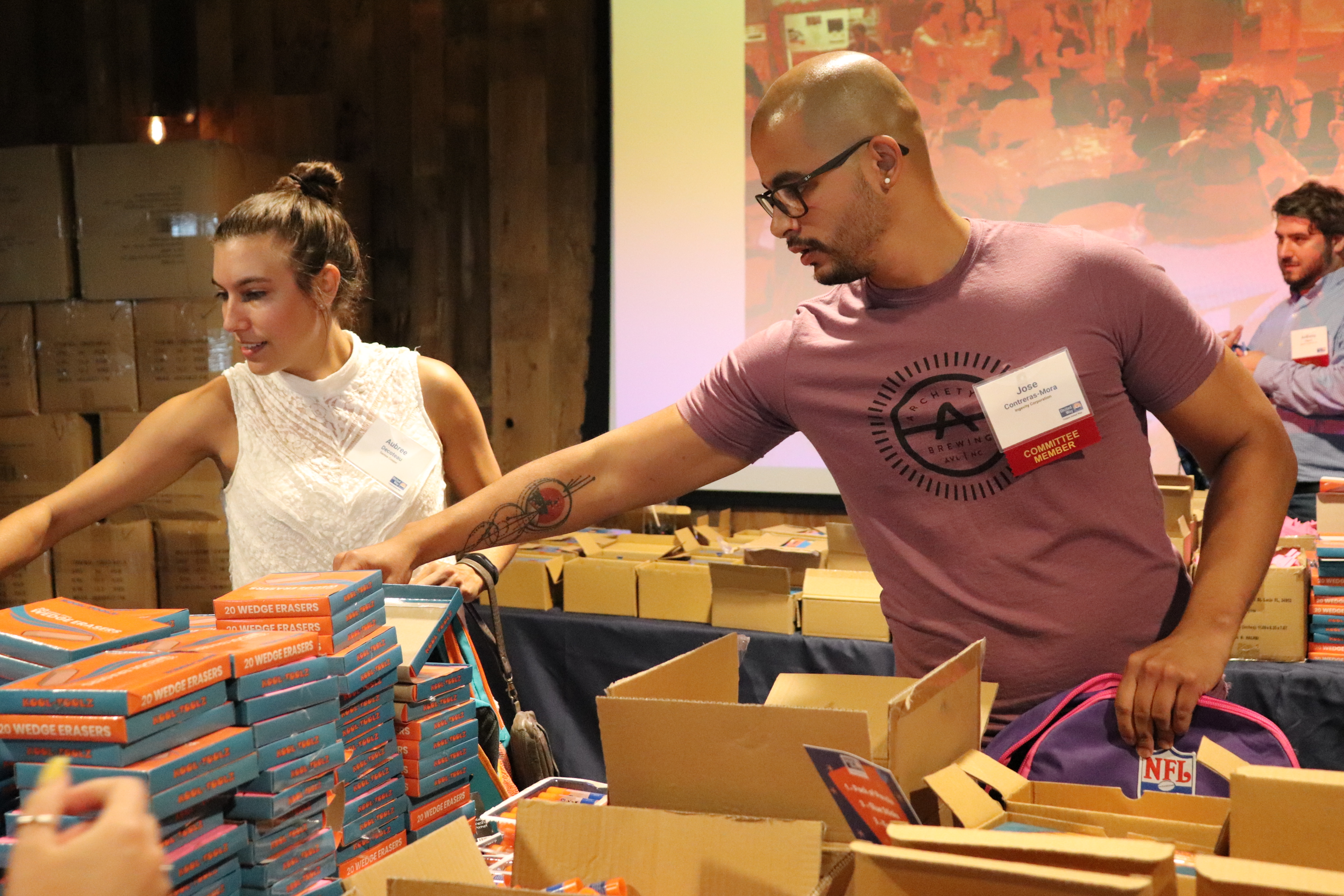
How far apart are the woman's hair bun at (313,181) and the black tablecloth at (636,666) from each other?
1318 millimetres

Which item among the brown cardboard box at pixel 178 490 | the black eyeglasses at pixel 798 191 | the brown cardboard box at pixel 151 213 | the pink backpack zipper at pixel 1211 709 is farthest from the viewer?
the brown cardboard box at pixel 178 490

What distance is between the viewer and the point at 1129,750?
1.25 m

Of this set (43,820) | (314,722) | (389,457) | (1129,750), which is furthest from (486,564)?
(43,820)

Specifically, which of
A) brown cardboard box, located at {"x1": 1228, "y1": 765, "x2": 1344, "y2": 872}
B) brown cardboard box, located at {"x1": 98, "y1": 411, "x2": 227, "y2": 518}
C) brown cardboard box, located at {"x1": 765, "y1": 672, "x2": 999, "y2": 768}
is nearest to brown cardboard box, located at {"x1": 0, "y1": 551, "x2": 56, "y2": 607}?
brown cardboard box, located at {"x1": 98, "y1": 411, "x2": 227, "y2": 518}

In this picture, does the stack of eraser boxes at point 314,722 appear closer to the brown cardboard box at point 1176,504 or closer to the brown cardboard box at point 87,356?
the brown cardboard box at point 1176,504

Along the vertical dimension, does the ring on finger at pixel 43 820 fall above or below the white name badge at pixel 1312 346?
below

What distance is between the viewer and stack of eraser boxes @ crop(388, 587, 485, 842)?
141 cm

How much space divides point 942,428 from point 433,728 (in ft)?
2.49

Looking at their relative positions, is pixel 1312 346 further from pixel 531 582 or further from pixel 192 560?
pixel 192 560

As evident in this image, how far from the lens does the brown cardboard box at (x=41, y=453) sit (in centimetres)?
418

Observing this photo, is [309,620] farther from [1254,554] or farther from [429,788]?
[1254,554]

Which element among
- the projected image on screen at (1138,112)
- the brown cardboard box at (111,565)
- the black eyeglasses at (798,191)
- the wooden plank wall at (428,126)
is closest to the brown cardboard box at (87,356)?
the brown cardboard box at (111,565)

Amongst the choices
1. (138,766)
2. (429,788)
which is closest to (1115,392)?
(429,788)

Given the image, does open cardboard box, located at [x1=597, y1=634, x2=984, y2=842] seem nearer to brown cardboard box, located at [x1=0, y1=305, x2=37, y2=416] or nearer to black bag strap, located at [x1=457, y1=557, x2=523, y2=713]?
black bag strap, located at [x1=457, y1=557, x2=523, y2=713]
